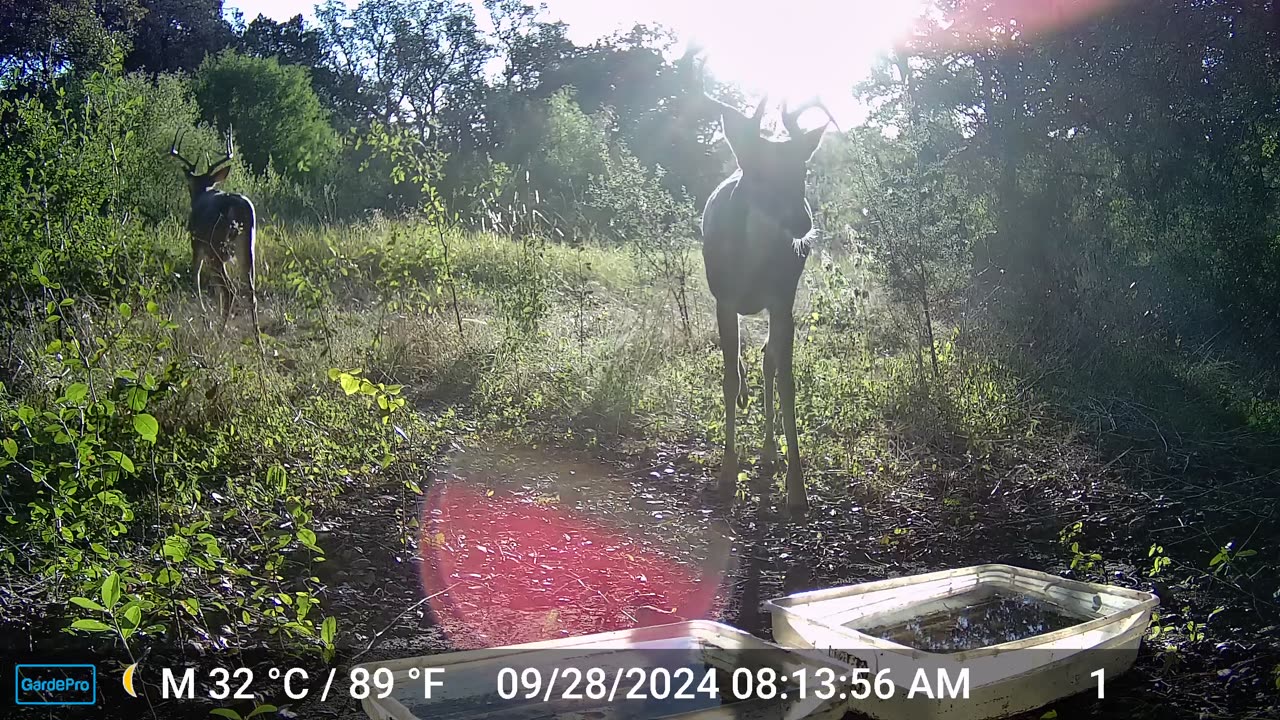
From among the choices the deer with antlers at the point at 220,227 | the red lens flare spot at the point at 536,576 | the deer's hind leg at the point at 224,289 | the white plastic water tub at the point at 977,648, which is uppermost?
the deer with antlers at the point at 220,227

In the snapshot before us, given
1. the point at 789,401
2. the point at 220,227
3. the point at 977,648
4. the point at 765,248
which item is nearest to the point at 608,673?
the point at 977,648

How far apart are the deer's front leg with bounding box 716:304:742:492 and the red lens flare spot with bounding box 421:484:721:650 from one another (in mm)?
1018

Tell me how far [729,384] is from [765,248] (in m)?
0.85

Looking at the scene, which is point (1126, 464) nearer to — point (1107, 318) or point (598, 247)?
point (1107, 318)

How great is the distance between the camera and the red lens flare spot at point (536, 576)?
4.27m

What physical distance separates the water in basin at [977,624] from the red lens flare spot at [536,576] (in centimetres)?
93

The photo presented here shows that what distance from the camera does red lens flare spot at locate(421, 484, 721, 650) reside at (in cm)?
427

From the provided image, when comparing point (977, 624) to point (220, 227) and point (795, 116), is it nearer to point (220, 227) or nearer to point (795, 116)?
point (795, 116)

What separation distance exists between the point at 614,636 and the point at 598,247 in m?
11.0

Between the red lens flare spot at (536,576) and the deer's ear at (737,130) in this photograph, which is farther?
the deer's ear at (737,130)

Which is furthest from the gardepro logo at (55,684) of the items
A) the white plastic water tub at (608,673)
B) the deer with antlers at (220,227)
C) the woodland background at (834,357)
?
the deer with antlers at (220,227)

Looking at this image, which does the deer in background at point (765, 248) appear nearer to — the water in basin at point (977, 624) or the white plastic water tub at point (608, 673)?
the water in basin at point (977, 624)

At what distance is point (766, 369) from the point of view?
6312 millimetres

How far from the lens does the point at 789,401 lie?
6004 millimetres
